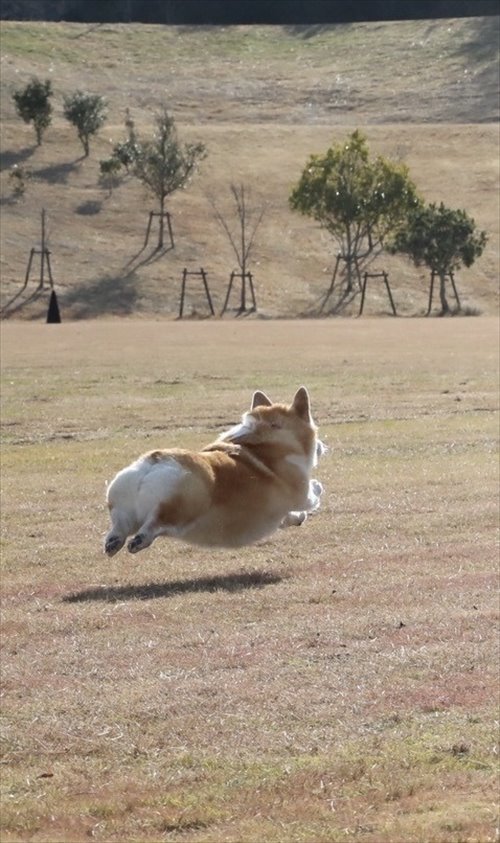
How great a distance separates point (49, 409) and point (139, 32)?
424 feet

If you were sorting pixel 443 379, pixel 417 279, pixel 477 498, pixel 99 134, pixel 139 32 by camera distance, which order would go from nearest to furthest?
1. pixel 477 498
2. pixel 443 379
3. pixel 417 279
4. pixel 99 134
5. pixel 139 32

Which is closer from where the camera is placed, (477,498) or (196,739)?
(196,739)

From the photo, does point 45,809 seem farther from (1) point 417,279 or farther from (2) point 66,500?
(1) point 417,279

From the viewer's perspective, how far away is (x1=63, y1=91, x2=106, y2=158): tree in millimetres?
101438

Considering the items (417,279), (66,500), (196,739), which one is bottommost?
(417,279)

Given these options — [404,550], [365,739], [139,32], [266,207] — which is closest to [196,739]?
[365,739]

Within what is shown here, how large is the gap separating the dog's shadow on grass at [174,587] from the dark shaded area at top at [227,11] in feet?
464

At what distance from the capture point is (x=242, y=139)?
111 m

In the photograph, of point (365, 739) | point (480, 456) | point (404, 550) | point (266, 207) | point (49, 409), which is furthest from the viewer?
point (266, 207)

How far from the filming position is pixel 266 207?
9806 cm

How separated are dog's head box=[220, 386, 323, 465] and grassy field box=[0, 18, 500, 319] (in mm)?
66210

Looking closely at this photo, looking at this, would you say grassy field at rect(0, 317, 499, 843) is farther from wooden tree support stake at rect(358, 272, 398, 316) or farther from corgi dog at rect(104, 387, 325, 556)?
wooden tree support stake at rect(358, 272, 398, 316)

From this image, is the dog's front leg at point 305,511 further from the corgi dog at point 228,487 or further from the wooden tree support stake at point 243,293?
the wooden tree support stake at point 243,293

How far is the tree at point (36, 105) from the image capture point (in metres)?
101
